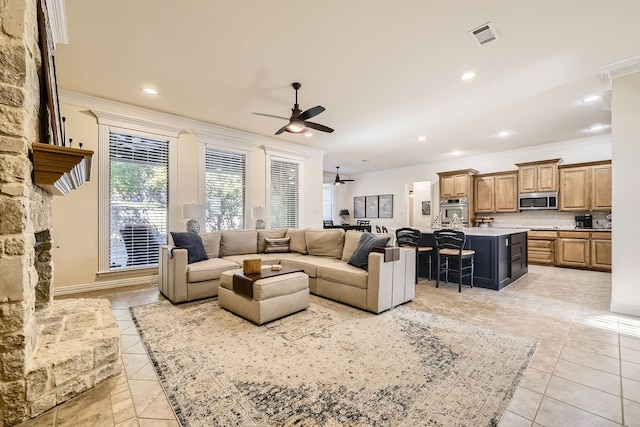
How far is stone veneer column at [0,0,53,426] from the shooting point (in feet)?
4.81

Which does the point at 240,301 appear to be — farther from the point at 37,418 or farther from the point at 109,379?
the point at 37,418

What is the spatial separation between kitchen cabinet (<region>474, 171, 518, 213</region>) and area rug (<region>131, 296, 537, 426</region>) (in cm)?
549

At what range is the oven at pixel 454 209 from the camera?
754 cm

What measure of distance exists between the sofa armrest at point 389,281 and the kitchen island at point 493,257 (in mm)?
1556

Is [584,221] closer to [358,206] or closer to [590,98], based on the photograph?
[590,98]

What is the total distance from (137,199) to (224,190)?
1519 millimetres

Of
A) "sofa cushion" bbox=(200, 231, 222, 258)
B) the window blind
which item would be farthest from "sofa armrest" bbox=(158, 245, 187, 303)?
the window blind

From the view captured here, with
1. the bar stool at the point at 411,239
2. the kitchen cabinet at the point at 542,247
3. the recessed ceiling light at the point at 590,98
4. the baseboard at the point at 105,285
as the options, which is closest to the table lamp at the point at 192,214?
the baseboard at the point at 105,285

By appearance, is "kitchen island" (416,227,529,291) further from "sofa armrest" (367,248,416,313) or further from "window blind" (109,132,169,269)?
"window blind" (109,132,169,269)

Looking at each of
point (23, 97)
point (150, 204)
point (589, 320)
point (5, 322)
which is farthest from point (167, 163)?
point (589, 320)

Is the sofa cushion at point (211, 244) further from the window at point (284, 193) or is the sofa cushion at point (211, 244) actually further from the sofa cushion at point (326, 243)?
the window at point (284, 193)

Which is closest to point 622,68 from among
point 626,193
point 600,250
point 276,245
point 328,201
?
point 626,193

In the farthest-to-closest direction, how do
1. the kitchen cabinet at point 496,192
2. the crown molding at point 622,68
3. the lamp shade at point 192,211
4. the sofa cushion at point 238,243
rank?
the kitchen cabinet at point 496,192
the lamp shade at point 192,211
the sofa cushion at point 238,243
the crown molding at point 622,68

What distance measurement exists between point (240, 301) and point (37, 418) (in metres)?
1.66
